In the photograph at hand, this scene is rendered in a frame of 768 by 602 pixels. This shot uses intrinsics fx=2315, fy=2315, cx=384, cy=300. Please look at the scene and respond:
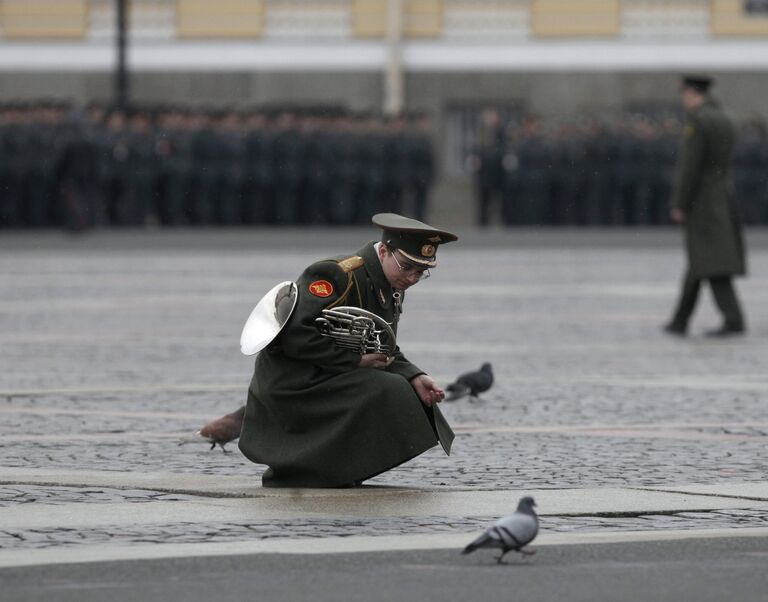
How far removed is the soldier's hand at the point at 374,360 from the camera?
8625 mm

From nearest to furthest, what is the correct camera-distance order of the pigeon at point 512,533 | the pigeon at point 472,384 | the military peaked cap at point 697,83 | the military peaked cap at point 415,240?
the pigeon at point 512,533 < the military peaked cap at point 415,240 < the pigeon at point 472,384 < the military peaked cap at point 697,83

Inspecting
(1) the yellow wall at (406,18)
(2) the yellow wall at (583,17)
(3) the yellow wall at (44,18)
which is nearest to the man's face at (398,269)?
(2) the yellow wall at (583,17)

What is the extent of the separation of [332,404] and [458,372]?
16.7 feet

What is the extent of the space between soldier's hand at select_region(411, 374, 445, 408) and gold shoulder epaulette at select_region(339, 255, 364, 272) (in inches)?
18.8

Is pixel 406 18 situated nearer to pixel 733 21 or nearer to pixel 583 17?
pixel 583 17

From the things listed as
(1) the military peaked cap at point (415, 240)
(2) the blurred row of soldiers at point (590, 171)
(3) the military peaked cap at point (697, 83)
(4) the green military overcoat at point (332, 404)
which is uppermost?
(1) the military peaked cap at point (415, 240)

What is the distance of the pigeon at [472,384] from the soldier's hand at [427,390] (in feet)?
9.89

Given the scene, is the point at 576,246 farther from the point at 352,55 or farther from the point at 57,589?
the point at 57,589

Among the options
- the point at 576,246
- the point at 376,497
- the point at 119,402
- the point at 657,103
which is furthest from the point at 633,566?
the point at 657,103

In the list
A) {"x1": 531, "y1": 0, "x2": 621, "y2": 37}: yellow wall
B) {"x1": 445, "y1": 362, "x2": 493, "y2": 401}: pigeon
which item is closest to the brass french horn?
{"x1": 445, "y1": 362, "x2": 493, "y2": 401}: pigeon

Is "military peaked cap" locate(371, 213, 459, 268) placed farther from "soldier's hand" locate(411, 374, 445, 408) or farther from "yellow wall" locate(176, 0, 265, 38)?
"yellow wall" locate(176, 0, 265, 38)

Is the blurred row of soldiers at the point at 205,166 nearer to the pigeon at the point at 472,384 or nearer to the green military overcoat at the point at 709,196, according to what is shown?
the green military overcoat at the point at 709,196

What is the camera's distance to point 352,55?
3784cm

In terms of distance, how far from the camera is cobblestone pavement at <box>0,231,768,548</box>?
9383mm
